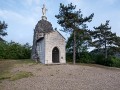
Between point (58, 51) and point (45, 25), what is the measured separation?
654 centimetres

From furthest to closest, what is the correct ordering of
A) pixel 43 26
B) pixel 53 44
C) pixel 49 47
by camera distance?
pixel 43 26 → pixel 53 44 → pixel 49 47

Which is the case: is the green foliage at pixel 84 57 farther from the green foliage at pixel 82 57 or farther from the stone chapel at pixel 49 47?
the stone chapel at pixel 49 47

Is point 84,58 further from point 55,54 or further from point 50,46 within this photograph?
point 50,46

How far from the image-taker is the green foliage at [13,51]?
38.8 meters

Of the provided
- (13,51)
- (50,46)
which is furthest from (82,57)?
(13,51)

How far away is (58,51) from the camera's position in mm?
32344

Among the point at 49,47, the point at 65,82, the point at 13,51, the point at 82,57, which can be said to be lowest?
the point at 65,82

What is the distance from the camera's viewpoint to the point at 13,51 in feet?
129

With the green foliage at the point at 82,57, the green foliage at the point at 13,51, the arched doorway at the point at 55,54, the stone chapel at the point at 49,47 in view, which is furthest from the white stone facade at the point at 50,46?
the green foliage at the point at 13,51

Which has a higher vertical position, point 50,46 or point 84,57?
point 50,46

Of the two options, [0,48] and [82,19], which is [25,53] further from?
[82,19]

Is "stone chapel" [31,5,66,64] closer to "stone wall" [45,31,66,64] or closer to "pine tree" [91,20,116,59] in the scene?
"stone wall" [45,31,66,64]

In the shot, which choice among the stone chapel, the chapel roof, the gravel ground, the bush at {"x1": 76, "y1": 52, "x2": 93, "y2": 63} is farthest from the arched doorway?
the gravel ground

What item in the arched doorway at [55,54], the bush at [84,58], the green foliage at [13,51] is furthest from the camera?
the green foliage at [13,51]
